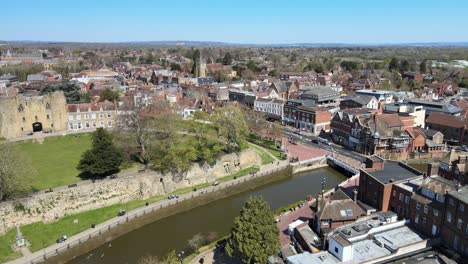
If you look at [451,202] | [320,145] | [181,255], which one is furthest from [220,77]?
[451,202]

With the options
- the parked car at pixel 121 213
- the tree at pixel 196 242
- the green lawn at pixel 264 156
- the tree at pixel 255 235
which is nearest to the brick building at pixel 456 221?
the tree at pixel 255 235

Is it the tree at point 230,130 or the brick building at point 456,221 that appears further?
the tree at point 230,130

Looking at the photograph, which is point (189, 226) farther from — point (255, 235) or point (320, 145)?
point (320, 145)

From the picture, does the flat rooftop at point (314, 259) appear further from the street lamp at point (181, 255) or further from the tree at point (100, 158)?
the tree at point (100, 158)

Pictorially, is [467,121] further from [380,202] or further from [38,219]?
[38,219]

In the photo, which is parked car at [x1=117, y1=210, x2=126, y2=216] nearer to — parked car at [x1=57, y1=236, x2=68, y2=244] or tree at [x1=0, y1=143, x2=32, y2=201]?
parked car at [x1=57, y1=236, x2=68, y2=244]

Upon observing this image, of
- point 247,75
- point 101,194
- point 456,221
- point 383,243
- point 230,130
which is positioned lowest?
point 101,194
